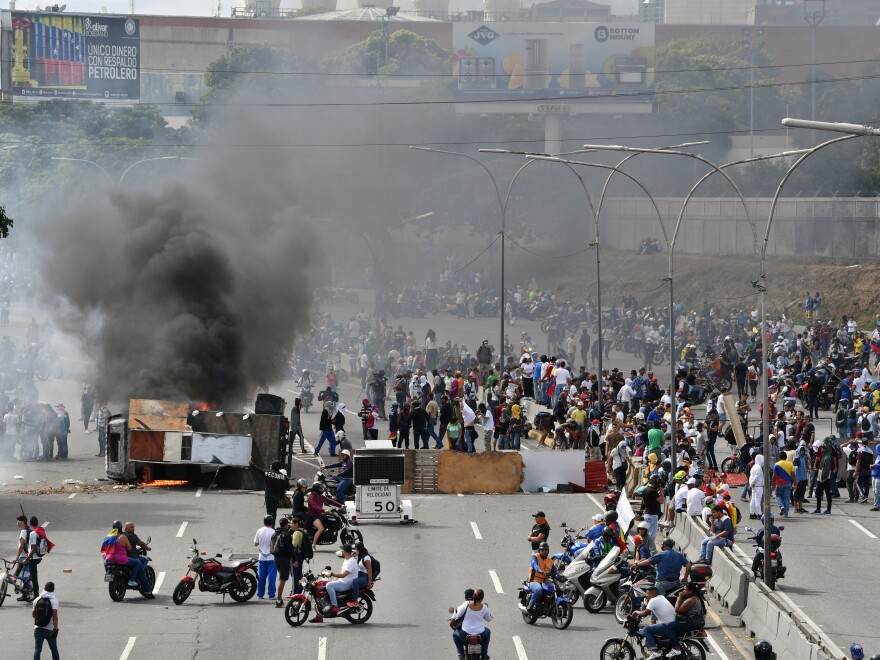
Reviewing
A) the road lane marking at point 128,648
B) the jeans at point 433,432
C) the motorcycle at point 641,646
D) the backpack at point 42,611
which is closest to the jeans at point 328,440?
the jeans at point 433,432

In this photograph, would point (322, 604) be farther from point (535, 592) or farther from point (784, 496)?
point (784, 496)

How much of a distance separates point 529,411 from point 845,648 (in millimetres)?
22874

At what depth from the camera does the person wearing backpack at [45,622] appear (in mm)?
18000

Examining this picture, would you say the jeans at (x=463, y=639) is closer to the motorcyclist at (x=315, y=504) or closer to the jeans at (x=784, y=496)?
the motorcyclist at (x=315, y=504)

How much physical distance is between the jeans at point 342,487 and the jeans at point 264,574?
21.9ft

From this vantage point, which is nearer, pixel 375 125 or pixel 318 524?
pixel 318 524

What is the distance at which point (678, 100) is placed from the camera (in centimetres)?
10319

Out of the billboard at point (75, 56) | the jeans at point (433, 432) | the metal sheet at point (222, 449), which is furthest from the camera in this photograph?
the billboard at point (75, 56)

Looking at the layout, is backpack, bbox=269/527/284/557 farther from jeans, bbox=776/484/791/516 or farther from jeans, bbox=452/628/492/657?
jeans, bbox=776/484/791/516

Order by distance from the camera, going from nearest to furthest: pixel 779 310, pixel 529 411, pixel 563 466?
pixel 563 466 < pixel 529 411 < pixel 779 310

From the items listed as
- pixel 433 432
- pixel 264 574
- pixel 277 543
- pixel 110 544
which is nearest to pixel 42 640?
pixel 110 544

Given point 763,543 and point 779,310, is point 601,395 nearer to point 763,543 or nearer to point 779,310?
point 763,543

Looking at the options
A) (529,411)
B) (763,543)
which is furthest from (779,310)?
(763,543)

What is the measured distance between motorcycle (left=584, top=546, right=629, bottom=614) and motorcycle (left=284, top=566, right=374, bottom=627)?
10.0 ft
